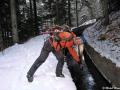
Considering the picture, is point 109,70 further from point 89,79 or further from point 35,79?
point 35,79

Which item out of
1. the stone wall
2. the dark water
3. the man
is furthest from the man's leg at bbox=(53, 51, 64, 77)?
the stone wall

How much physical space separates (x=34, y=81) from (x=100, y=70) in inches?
177

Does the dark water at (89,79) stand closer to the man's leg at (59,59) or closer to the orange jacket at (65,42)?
the man's leg at (59,59)

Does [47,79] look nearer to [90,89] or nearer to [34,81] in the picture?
[34,81]

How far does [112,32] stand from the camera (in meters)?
16.9

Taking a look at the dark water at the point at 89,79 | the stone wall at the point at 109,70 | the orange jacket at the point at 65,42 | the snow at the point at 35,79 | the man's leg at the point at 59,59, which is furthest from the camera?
the dark water at the point at 89,79

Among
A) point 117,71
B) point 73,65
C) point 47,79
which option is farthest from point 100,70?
point 47,79

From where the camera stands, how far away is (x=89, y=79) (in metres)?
12.2

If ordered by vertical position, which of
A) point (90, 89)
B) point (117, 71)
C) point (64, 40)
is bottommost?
point (90, 89)

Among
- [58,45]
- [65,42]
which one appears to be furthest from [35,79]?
[65,42]

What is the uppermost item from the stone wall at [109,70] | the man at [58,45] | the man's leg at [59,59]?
the man at [58,45]

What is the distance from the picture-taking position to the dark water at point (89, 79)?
1085 cm

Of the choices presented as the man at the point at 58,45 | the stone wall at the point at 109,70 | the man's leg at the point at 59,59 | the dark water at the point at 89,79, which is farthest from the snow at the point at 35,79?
the stone wall at the point at 109,70

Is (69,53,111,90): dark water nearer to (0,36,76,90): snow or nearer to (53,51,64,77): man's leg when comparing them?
(0,36,76,90): snow
